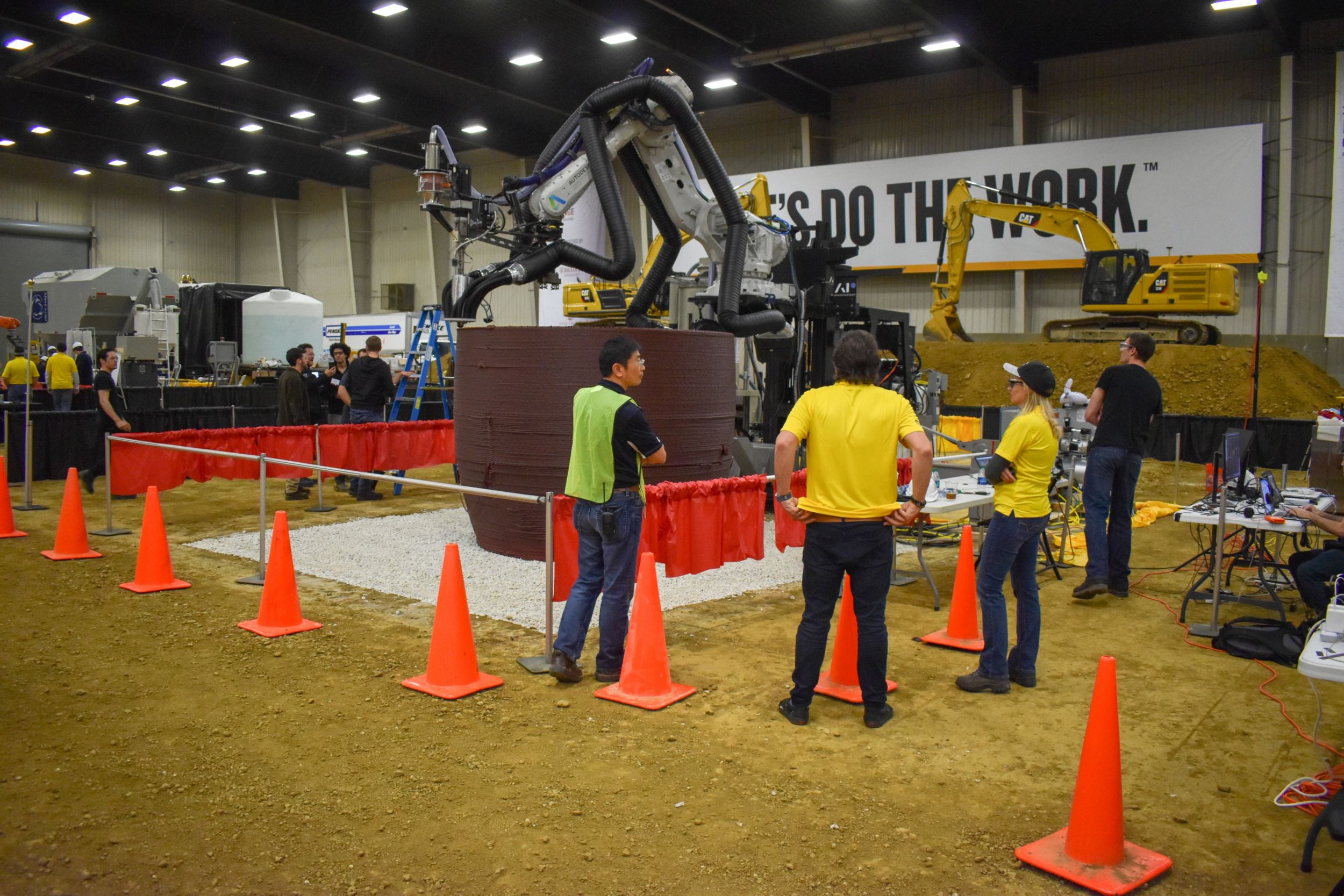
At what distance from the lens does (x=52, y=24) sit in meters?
19.7

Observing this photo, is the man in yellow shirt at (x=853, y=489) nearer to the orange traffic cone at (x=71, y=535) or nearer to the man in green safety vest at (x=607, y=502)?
the man in green safety vest at (x=607, y=502)

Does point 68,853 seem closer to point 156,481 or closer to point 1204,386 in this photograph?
point 156,481

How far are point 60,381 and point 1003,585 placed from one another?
51.7 ft

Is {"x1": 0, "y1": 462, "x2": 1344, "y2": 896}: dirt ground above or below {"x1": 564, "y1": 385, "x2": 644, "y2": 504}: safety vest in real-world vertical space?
below

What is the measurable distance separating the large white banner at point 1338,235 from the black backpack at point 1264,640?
14675mm

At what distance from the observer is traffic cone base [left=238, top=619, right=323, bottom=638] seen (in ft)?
20.2

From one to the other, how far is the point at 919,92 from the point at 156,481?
67.1ft

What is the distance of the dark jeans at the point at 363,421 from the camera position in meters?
11.9

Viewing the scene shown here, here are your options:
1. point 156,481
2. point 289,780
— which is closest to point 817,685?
point 289,780

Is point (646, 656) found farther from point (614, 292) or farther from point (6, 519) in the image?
point (614, 292)

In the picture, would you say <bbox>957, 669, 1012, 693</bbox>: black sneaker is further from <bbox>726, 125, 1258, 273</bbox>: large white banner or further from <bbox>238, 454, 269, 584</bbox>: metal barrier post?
<bbox>726, 125, 1258, 273</bbox>: large white banner


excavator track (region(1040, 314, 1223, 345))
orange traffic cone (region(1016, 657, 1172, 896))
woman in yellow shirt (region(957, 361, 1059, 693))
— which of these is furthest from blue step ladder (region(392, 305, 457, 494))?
excavator track (region(1040, 314, 1223, 345))

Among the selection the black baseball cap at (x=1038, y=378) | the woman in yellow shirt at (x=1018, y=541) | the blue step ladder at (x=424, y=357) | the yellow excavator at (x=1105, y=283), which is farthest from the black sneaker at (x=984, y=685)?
the yellow excavator at (x=1105, y=283)

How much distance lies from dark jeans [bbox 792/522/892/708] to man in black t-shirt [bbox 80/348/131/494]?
8.22 m
